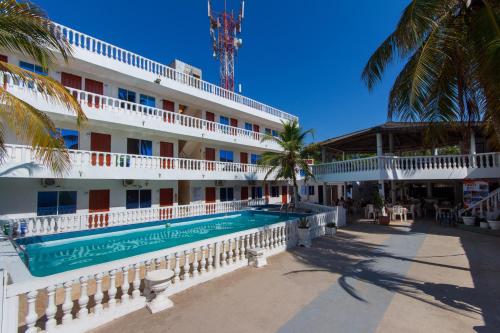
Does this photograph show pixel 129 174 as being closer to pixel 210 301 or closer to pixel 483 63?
pixel 210 301

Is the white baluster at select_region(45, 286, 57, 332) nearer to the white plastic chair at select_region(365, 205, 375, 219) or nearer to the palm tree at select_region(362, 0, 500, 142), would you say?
the palm tree at select_region(362, 0, 500, 142)

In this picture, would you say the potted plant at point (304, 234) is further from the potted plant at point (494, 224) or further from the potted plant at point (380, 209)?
the potted plant at point (494, 224)

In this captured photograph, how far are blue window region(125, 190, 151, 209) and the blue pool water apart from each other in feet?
8.34

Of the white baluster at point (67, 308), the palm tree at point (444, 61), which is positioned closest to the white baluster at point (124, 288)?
the white baluster at point (67, 308)

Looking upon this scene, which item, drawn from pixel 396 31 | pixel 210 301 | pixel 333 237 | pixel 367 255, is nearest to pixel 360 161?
pixel 333 237

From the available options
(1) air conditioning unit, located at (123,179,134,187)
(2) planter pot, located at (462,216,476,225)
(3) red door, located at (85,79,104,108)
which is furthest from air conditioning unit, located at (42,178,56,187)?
(2) planter pot, located at (462,216,476,225)

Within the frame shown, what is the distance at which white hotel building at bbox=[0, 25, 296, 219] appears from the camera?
11727 millimetres

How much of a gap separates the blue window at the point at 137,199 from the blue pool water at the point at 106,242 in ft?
8.34

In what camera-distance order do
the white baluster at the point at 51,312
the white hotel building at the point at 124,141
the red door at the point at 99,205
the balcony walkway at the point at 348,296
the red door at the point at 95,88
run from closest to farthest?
the white baluster at the point at 51,312 < the balcony walkway at the point at 348,296 < the white hotel building at the point at 124,141 < the red door at the point at 99,205 < the red door at the point at 95,88

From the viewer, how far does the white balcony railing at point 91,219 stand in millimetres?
10492

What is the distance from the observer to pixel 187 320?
13.9 ft

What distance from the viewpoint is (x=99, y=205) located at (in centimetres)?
1430

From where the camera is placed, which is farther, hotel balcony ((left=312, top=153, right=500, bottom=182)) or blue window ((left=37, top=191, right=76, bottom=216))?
hotel balcony ((left=312, top=153, right=500, bottom=182))

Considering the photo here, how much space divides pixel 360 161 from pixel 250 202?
34.0ft
